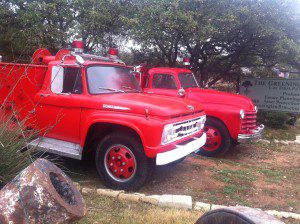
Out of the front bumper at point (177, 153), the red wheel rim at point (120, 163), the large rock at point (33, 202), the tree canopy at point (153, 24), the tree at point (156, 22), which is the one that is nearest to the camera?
the large rock at point (33, 202)

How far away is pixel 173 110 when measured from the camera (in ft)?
16.3

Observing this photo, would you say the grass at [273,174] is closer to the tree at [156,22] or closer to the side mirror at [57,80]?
the side mirror at [57,80]

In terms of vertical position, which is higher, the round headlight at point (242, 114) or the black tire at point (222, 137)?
the round headlight at point (242, 114)

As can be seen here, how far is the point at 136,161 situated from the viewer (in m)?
4.96

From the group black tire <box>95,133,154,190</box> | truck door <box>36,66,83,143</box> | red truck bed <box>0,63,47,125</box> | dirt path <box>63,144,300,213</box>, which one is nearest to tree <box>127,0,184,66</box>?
dirt path <box>63,144,300,213</box>

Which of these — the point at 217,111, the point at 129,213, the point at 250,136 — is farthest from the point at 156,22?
the point at 129,213

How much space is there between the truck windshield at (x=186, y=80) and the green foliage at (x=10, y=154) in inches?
191

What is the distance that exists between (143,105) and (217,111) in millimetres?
3022

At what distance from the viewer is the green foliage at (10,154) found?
11.5 ft

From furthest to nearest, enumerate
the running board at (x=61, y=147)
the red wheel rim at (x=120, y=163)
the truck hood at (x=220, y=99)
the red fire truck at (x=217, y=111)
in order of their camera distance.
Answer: the truck hood at (x=220, y=99) → the red fire truck at (x=217, y=111) → the running board at (x=61, y=147) → the red wheel rim at (x=120, y=163)

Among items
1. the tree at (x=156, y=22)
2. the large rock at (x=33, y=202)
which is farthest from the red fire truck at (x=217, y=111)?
the large rock at (x=33, y=202)

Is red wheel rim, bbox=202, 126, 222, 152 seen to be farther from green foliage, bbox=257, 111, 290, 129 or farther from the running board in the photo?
green foliage, bbox=257, 111, 290, 129

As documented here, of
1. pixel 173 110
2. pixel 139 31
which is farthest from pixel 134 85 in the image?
pixel 139 31

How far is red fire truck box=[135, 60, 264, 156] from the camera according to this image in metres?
7.34
